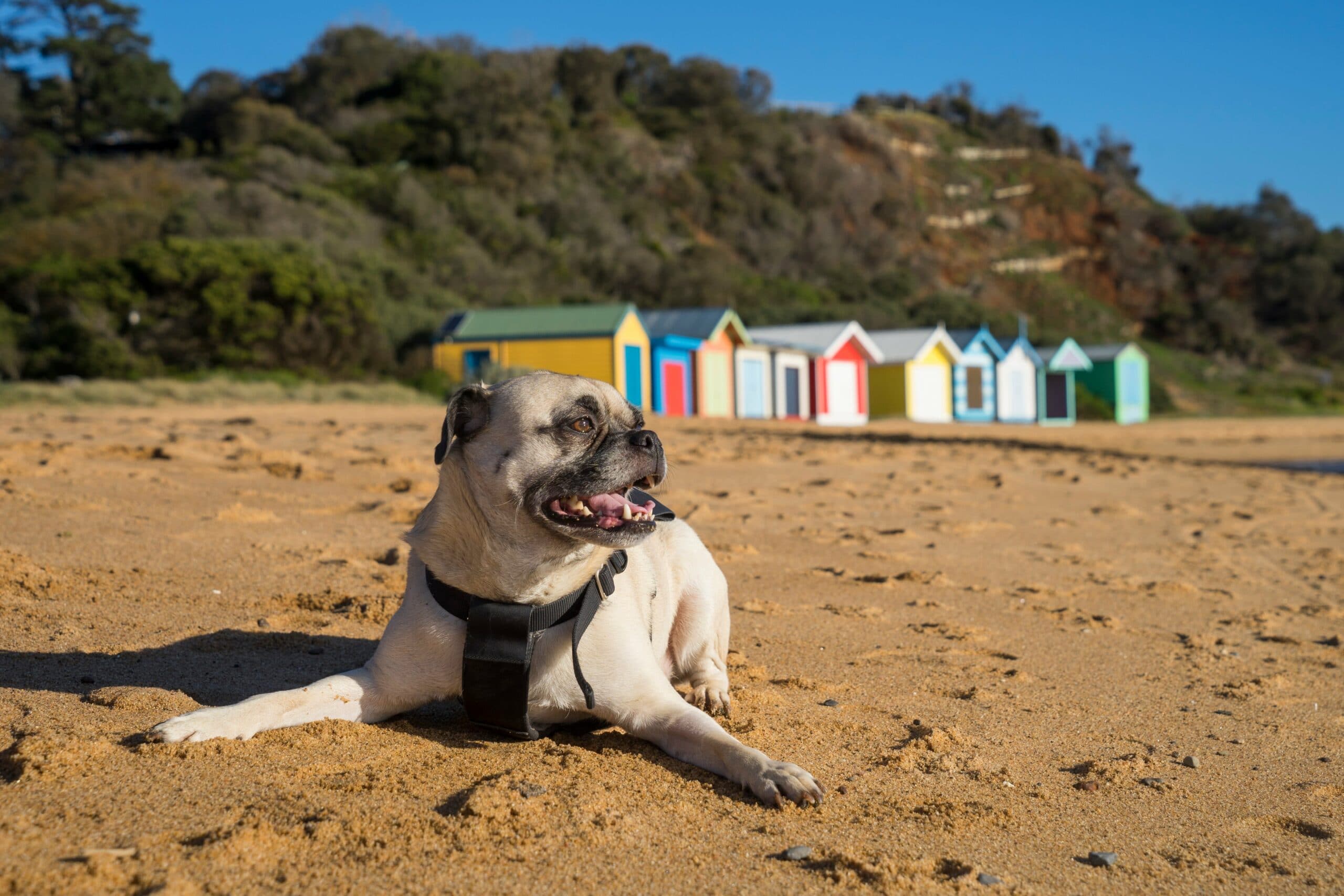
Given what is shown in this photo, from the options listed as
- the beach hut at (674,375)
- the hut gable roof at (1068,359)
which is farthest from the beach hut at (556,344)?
the hut gable roof at (1068,359)

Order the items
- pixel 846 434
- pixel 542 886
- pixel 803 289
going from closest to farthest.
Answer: pixel 542 886
pixel 846 434
pixel 803 289

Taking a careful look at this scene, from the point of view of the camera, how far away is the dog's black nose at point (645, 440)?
342 cm

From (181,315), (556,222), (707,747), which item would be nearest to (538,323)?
(181,315)

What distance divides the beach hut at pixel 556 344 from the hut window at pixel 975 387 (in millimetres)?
14689

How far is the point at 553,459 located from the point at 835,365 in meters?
30.8

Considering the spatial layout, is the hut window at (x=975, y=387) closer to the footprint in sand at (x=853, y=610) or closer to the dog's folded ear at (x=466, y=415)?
the footprint in sand at (x=853, y=610)

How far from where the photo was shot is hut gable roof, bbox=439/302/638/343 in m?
25.8

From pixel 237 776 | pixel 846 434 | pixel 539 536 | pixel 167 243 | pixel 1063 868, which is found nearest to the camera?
pixel 1063 868

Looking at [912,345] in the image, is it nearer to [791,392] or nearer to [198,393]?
[791,392]

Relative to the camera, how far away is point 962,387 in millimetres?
36188

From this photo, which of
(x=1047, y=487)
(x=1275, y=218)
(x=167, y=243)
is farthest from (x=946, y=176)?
(x=1047, y=487)

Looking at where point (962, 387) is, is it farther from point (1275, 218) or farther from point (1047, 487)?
point (1275, 218)

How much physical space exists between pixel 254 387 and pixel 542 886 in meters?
20.6

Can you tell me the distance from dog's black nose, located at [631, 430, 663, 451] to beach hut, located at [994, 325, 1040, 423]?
1397 inches
